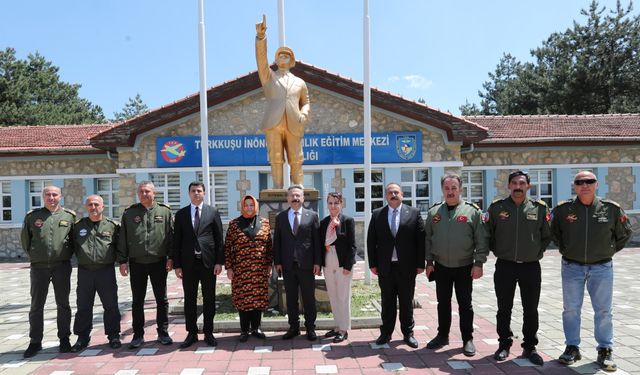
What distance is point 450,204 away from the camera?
186 inches

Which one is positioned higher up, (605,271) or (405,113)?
(405,113)

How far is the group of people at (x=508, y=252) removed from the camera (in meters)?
4.28

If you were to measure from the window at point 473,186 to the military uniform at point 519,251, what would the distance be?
982cm

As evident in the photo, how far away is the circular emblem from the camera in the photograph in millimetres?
12758

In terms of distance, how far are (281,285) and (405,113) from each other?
7.97 meters

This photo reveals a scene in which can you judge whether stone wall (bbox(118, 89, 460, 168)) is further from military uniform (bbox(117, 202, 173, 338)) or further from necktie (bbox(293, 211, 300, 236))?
military uniform (bbox(117, 202, 173, 338))

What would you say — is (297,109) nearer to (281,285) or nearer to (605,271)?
(281,285)

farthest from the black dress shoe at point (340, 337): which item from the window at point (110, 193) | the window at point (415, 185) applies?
the window at point (110, 193)

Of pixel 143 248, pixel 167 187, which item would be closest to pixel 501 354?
pixel 143 248

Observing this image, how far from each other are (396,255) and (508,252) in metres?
1.12

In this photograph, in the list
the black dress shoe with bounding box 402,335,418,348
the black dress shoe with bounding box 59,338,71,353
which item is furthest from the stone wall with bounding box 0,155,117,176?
the black dress shoe with bounding box 402,335,418,348

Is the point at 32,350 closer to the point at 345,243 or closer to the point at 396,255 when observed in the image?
the point at 345,243

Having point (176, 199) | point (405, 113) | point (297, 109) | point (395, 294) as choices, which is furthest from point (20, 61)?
point (395, 294)

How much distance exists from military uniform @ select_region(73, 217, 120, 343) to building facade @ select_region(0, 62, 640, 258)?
7785 millimetres
